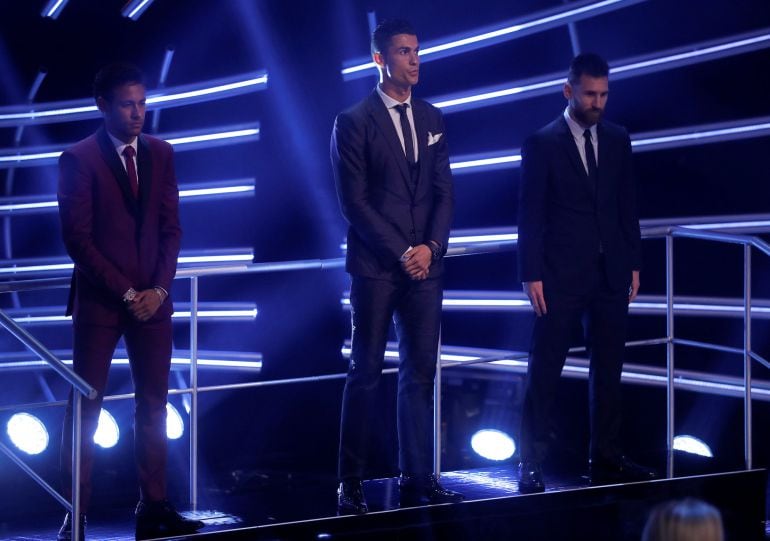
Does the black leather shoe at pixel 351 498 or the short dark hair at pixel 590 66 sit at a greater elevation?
the short dark hair at pixel 590 66

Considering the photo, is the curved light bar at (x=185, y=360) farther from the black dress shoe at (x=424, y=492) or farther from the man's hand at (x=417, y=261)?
the man's hand at (x=417, y=261)

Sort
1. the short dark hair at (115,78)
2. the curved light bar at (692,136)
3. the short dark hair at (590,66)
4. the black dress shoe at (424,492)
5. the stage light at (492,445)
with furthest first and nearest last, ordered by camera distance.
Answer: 1. the stage light at (492,445)
2. the curved light bar at (692,136)
3. the short dark hair at (590,66)
4. the black dress shoe at (424,492)
5. the short dark hair at (115,78)

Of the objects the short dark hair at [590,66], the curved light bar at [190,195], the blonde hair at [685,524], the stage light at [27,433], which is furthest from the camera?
the stage light at [27,433]

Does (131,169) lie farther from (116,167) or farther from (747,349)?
(747,349)

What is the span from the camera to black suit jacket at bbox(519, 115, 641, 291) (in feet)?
13.3

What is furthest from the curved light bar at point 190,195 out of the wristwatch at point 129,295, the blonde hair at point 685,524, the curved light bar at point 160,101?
the blonde hair at point 685,524

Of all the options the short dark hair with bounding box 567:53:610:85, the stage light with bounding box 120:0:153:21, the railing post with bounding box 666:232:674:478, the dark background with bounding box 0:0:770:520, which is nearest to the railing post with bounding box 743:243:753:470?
the dark background with bounding box 0:0:770:520

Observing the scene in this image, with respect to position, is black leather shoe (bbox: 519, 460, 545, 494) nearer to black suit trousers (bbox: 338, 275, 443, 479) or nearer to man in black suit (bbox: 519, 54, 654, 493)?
man in black suit (bbox: 519, 54, 654, 493)

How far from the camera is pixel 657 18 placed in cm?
504

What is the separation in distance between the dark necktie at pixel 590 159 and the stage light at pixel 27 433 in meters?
4.34

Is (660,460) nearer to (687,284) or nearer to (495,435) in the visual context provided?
(687,284)

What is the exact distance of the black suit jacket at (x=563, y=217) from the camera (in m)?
4.05

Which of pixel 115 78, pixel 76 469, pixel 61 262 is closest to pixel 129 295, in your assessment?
pixel 76 469

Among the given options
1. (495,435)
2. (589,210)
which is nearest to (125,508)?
(589,210)
